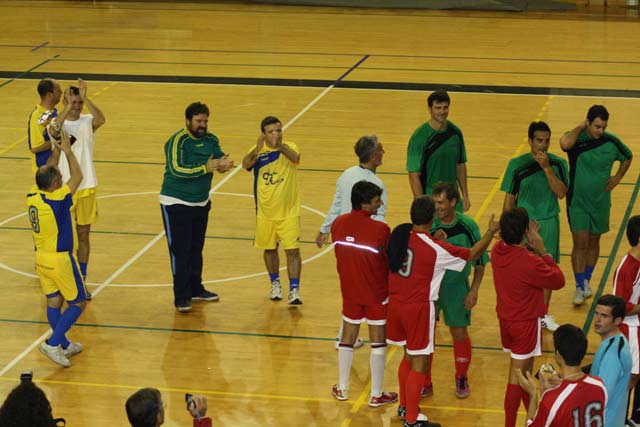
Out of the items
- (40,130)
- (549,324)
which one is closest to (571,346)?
(549,324)

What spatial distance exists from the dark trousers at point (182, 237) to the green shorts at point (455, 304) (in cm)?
287

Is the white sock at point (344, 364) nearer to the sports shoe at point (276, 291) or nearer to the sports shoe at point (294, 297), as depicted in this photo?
the sports shoe at point (294, 297)

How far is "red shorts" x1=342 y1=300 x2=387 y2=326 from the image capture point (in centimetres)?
841

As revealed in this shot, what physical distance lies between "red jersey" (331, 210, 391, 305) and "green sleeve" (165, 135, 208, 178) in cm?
227

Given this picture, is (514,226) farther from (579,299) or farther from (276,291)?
(276,291)

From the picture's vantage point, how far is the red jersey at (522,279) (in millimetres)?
7508

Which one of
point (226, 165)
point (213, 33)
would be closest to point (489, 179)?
point (226, 165)

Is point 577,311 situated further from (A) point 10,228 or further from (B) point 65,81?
(B) point 65,81

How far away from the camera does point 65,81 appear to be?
20.4 meters

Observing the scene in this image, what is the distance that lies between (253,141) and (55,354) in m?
7.38

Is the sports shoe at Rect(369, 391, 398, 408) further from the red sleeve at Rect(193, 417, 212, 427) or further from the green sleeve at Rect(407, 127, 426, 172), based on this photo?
the red sleeve at Rect(193, 417, 212, 427)

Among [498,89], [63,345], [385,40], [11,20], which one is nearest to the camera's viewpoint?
[63,345]

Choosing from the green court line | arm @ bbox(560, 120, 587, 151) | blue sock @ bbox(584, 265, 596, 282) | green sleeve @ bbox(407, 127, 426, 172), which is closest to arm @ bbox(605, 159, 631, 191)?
arm @ bbox(560, 120, 587, 151)

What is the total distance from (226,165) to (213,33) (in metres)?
15.7
